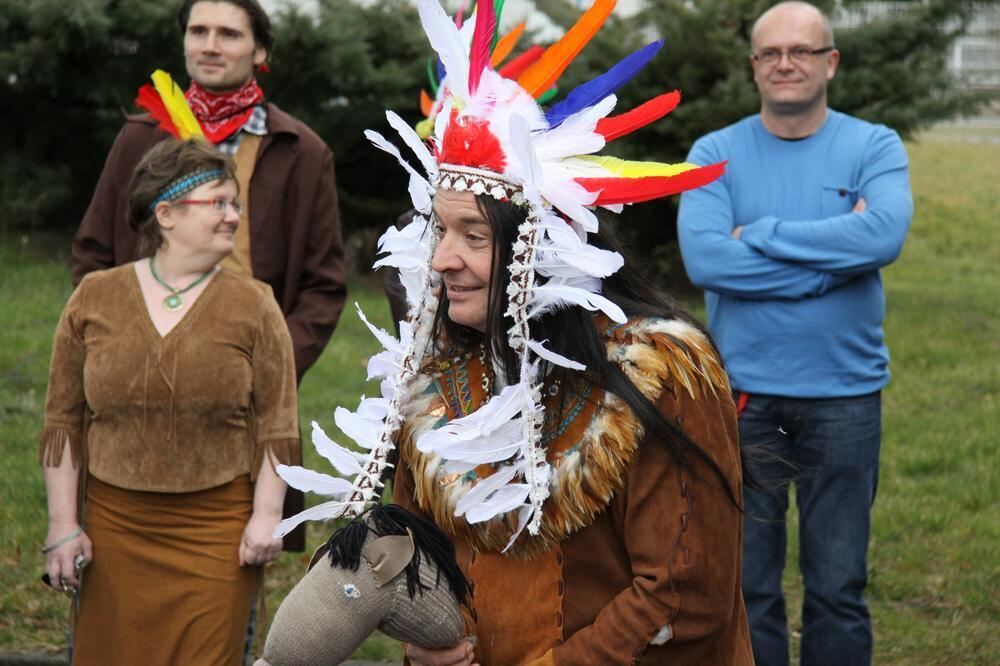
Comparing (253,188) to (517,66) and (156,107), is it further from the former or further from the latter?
(517,66)

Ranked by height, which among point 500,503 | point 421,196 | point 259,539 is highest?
point 421,196

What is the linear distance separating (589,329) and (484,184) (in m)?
0.35

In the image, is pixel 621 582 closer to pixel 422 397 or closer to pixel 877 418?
pixel 422 397

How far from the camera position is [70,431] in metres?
4.14

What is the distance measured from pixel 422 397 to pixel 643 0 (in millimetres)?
9251

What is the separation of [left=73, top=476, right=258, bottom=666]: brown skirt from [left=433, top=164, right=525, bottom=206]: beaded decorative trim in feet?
5.84

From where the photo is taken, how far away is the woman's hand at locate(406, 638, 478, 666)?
2695 mm

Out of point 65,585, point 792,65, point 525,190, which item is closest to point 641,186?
point 525,190

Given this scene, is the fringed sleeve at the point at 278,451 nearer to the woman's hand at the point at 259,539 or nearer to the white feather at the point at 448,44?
the woman's hand at the point at 259,539

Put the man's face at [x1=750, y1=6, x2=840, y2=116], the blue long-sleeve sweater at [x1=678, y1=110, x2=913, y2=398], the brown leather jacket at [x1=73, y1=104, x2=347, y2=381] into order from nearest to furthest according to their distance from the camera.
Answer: the blue long-sleeve sweater at [x1=678, y1=110, x2=913, y2=398] < the man's face at [x1=750, y1=6, x2=840, y2=116] < the brown leather jacket at [x1=73, y1=104, x2=347, y2=381]

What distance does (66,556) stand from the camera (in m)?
4.11

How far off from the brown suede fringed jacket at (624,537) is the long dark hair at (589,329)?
0.02 meters

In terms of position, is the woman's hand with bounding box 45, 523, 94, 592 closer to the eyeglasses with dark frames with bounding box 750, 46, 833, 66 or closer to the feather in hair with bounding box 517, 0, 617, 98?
the feather in hair with bounding box 517, 0, 617, 98

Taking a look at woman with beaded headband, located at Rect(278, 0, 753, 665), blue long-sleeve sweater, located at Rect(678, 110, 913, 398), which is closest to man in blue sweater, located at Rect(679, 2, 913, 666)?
blue long-sleeve sweater, located at Rect(678, 110, 913, 398)
